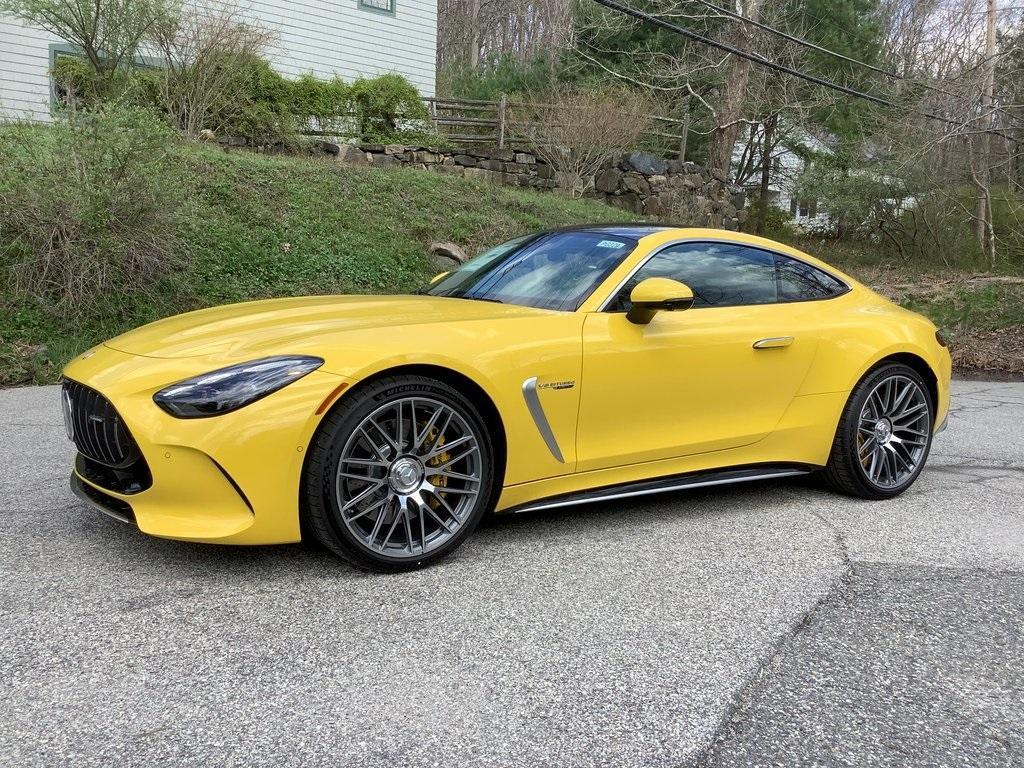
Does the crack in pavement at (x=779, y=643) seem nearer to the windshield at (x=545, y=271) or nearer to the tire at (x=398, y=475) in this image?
the tire at (x=398, y=475)

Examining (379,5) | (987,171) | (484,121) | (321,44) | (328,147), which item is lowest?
(328,147)

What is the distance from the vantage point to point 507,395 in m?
3.67

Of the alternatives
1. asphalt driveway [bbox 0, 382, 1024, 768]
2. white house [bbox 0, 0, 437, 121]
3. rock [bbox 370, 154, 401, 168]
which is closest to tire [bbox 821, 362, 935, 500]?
asphalt driveway [bbox 0, 382, 1024, 768]

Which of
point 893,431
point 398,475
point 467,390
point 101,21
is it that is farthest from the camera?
point 101,21

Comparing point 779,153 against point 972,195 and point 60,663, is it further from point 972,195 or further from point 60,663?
point 60,663

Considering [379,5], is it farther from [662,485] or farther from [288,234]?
[662,485]

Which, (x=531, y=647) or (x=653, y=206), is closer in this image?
(x=531, y=647)

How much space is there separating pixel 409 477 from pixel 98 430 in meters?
1.18

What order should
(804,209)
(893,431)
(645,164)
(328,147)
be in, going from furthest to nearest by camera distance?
(804,209) < (645,164) < (328,147) < (893,431)

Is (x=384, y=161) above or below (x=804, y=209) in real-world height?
above

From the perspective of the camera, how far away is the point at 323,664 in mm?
2764

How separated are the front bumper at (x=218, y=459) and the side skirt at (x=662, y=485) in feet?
3.37

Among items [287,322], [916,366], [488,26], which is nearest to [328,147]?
[916,366]

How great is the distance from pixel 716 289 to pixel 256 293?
25.7 feet
